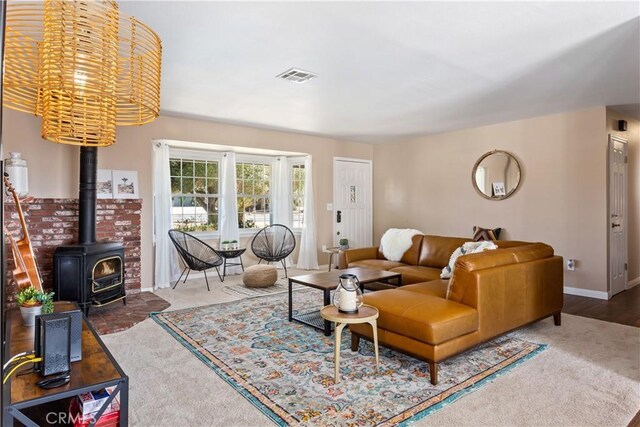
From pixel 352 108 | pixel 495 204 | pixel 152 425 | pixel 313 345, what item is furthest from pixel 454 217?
pixel 152 425

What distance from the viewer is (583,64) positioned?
3.40 m

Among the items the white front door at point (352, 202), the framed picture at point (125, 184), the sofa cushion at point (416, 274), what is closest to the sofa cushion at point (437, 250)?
the sofa cushion at point (416, 274)

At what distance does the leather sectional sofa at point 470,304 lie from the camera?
2.60 m

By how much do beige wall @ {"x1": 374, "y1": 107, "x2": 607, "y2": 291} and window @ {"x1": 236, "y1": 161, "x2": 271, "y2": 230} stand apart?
2549mm

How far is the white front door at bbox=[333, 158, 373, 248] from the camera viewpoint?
7410mm

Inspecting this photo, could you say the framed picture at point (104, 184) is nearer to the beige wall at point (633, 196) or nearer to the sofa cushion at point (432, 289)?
the sofa cushion at point (432, 289)

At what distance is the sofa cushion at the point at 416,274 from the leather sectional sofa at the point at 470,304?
548 mm

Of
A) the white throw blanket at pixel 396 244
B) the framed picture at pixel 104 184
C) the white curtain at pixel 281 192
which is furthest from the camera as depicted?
the white curtain at pixel 281 192

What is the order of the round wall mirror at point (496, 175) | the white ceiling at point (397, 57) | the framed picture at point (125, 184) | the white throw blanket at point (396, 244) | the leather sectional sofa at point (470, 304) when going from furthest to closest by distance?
the round wall mirror at point (496, 175) → the white throw blanket at point (396, 244) → the framed picture at point (125, 184) → the leather sectional sofa at point (470, 304) → the white ceiling at point (397, 57)

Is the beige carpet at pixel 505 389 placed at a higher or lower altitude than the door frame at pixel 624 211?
lower

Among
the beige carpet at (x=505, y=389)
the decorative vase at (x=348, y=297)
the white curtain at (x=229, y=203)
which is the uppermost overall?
the white curtain at (x=229, y=203)

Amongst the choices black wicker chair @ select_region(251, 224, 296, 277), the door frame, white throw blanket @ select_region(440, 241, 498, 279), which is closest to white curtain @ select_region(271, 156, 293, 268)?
black wicker chair @ select_region(251, 224, 296, 277)

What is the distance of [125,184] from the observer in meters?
5.04

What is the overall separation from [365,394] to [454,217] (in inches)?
180
